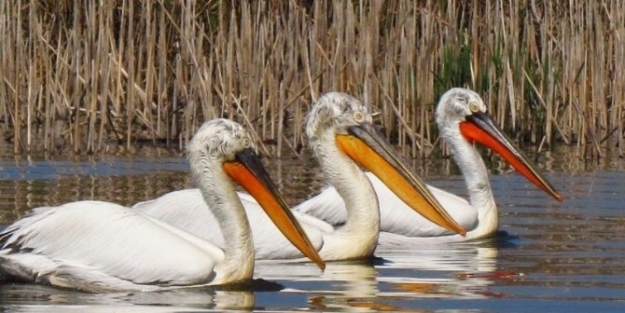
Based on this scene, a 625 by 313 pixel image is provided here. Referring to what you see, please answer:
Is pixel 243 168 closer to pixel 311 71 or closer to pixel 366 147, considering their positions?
pixel 366 147

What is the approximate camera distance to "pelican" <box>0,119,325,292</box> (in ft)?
18.5

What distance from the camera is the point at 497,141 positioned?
8328 millimetres

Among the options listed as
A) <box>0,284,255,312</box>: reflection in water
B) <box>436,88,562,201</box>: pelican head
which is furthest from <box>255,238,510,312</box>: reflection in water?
<box>436,88,562,201</box>: pelican head

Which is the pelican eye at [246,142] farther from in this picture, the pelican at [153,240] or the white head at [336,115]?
the white head at [336,115]

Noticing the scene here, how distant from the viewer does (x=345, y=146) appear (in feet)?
23.7

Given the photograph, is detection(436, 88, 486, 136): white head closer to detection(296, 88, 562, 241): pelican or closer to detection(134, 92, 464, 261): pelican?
detection(296, 88, 562, 241): pelican

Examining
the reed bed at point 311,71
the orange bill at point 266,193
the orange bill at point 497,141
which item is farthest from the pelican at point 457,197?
the reed bed at point 311,71

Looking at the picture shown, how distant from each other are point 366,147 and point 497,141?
135 cm

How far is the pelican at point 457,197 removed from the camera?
7633mm

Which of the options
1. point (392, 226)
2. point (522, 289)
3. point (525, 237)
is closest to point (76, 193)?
point (392, 226)

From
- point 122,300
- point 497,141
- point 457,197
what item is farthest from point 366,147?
point 122,300

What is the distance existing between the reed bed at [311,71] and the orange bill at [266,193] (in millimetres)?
4395

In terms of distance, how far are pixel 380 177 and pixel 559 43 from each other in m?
4.58

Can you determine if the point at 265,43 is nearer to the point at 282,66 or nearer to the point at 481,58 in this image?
the point at 282,66
